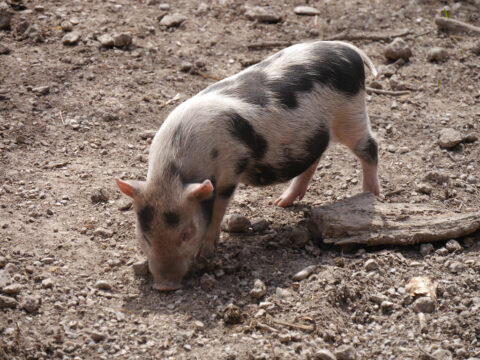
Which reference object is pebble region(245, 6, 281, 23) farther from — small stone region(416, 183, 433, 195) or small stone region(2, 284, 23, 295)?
small stone region(2, 284, 23, 295)

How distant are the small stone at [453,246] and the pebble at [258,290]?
158 cm

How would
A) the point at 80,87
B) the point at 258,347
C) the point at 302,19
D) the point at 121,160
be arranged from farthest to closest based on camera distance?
the point at 302,19
the point at 80,87
the point at 121,160
the point at 258,347

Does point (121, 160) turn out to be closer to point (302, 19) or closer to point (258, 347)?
point (258, 347)

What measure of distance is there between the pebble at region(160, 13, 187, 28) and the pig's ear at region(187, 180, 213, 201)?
449 cm

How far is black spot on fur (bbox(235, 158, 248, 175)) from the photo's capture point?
18.8ft

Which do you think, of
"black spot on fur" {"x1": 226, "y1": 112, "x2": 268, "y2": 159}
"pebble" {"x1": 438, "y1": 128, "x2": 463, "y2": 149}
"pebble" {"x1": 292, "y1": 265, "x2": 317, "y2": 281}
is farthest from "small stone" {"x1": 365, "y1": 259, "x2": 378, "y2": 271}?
"pebble" {"x1": 438, "y1": 128, "x2": 463, "y2": 149}

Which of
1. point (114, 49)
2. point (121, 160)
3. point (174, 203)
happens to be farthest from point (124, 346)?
point (114, 49)

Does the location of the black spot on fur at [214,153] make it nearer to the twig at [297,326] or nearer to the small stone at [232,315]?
the small stone at [232,315]

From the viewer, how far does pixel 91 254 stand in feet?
19.1

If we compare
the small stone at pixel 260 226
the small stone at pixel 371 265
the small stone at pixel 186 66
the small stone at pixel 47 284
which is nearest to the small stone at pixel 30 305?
the small stone at pixel 47 284

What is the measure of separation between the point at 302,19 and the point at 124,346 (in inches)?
234

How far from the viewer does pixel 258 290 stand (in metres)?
5.29

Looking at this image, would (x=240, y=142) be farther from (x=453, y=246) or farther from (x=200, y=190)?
(x=453, y=246)

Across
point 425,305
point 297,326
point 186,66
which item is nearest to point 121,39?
point 186,66
